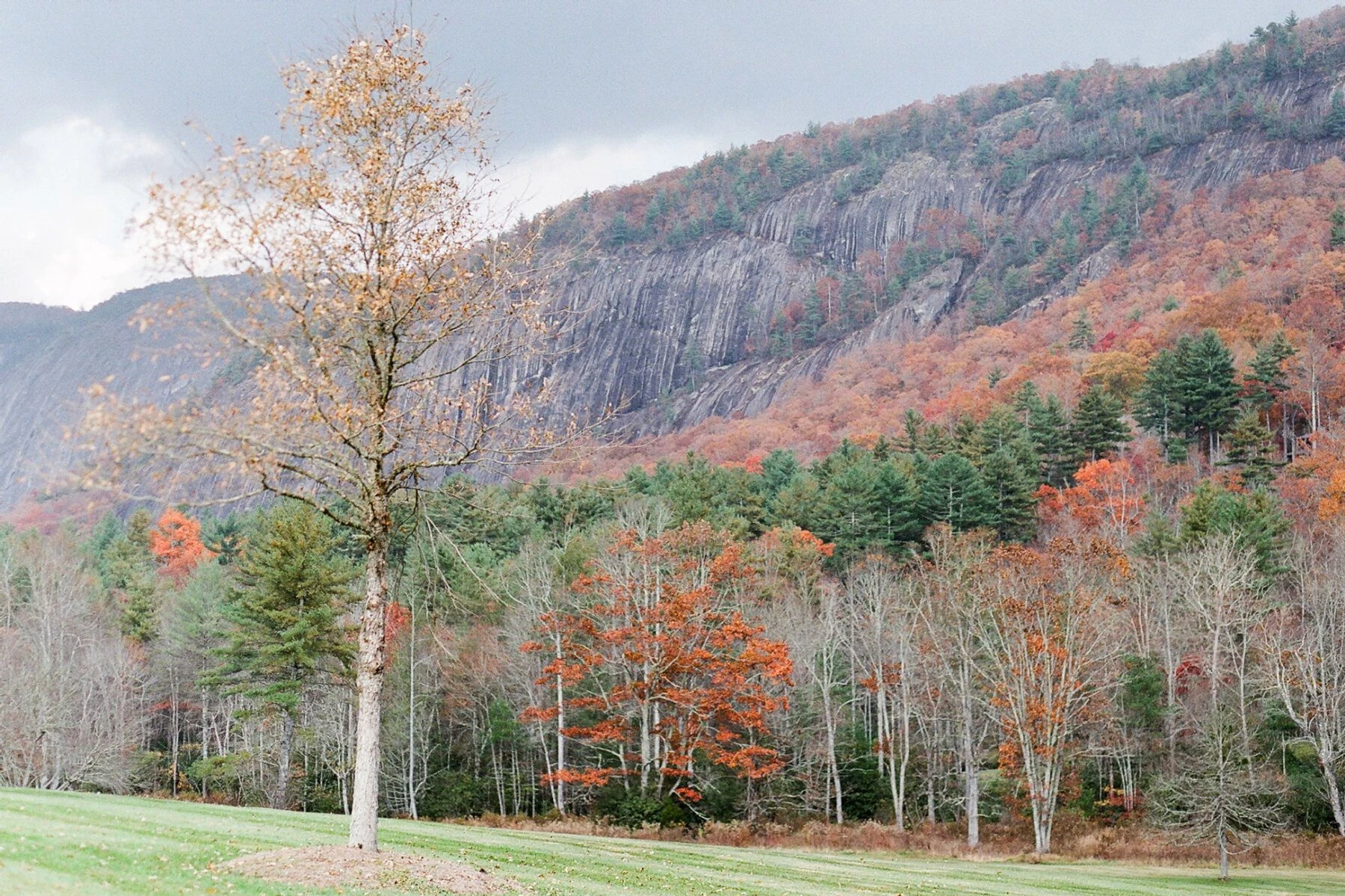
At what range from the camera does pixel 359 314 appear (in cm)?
1486

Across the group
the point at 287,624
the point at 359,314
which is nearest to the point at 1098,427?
the point at 287,624

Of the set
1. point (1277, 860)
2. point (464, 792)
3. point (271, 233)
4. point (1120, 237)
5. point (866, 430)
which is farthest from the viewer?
point (1120, 237)

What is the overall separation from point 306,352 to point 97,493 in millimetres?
3228

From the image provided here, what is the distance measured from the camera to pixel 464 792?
45.4m

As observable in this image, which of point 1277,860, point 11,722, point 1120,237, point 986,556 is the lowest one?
point 1277,860

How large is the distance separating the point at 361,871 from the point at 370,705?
2.19 metres

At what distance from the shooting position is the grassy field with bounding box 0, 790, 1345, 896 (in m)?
12.5

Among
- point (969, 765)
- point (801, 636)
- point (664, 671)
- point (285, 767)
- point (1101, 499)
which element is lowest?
point (285, 767)

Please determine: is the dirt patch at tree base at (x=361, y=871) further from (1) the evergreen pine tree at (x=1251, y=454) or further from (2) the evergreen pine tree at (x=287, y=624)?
(1) the evergreen pine tree at (x=1251, y=454)

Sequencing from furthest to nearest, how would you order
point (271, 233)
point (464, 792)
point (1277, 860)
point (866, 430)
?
point (866, 430), point (464, 792), point (1277, 860), point (271, 233)

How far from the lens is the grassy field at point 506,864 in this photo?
12492mm

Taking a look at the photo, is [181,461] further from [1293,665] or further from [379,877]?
[1293,665]

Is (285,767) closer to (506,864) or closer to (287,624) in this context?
(287,624)

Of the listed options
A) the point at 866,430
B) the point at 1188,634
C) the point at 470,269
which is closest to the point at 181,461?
the point at 470,269
